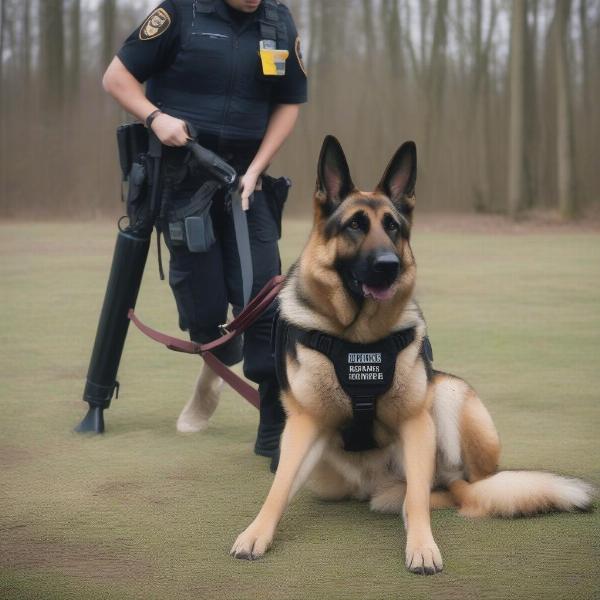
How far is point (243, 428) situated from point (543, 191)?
17.2m

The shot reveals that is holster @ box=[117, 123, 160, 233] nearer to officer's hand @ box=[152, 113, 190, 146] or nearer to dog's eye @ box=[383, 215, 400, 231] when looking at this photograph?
officer's hand @ box=[152, 113, 190, 146]

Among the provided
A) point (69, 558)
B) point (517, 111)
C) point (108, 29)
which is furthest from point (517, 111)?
point (69, 558)

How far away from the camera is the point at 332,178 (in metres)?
3.06

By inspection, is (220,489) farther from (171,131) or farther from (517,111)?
(517,111)

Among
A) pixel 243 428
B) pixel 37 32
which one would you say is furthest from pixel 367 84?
pixel 243 428

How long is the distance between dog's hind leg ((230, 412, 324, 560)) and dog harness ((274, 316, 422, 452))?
0.13 metres

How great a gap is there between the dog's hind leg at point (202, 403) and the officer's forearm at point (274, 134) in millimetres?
949

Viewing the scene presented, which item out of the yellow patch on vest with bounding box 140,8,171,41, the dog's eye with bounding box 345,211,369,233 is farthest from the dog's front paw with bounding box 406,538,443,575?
the yellow patch on vest with bounding box 140,8,171,41

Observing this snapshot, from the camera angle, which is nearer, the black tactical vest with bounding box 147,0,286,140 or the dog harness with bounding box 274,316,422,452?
the dog harness with bounding box 274,316,422,452

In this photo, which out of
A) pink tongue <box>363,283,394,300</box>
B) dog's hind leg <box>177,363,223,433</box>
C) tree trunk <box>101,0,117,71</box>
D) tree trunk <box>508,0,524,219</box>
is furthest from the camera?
tree trunk <box>101,0,117,71</box>

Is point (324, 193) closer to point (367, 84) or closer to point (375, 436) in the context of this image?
point (375, 436)

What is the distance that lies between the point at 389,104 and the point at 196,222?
18303mm

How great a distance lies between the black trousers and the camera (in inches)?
162

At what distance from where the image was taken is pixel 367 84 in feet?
71.1
